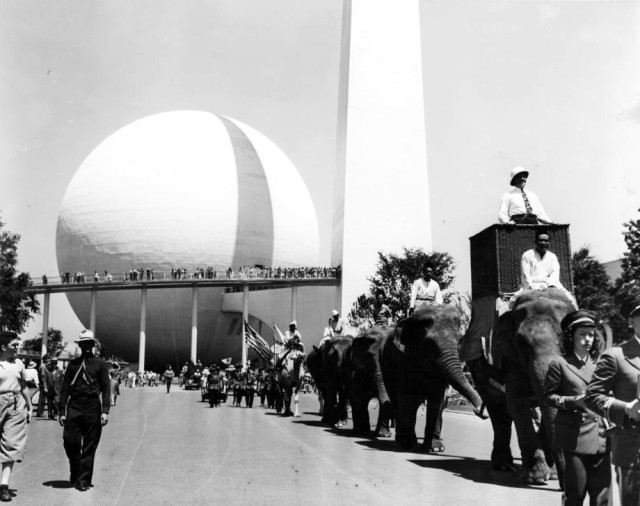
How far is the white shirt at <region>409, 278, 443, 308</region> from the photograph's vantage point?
12.4 meters

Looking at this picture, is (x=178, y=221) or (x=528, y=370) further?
(x=178, y=221)

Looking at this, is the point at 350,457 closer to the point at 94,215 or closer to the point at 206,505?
the point at 206,505

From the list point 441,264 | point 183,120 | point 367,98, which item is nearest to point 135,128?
point 183,120

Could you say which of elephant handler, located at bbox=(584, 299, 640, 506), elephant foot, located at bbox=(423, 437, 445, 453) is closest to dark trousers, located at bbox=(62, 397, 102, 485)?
elephant foot, located at bbox=(423, 437, 445, 453)

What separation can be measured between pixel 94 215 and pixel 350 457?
5857 cm

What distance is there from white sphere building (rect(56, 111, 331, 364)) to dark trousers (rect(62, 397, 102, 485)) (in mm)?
51217

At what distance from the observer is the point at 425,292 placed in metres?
12.4

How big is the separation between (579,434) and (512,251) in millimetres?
4759

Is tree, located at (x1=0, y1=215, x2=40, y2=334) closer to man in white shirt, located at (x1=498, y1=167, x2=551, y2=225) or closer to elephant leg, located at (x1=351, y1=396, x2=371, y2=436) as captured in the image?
elephant leg, located at (x1=351, y1=396, x2=371, y2=436)

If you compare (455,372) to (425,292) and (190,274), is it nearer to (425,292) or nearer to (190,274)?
(425,292)

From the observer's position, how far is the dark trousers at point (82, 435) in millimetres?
8508

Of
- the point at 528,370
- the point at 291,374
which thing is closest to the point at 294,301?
the point at 291,374

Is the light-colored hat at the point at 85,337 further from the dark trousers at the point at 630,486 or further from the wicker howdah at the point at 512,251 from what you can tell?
the dark trousers at the point at 630,486

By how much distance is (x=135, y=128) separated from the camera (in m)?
70.0
